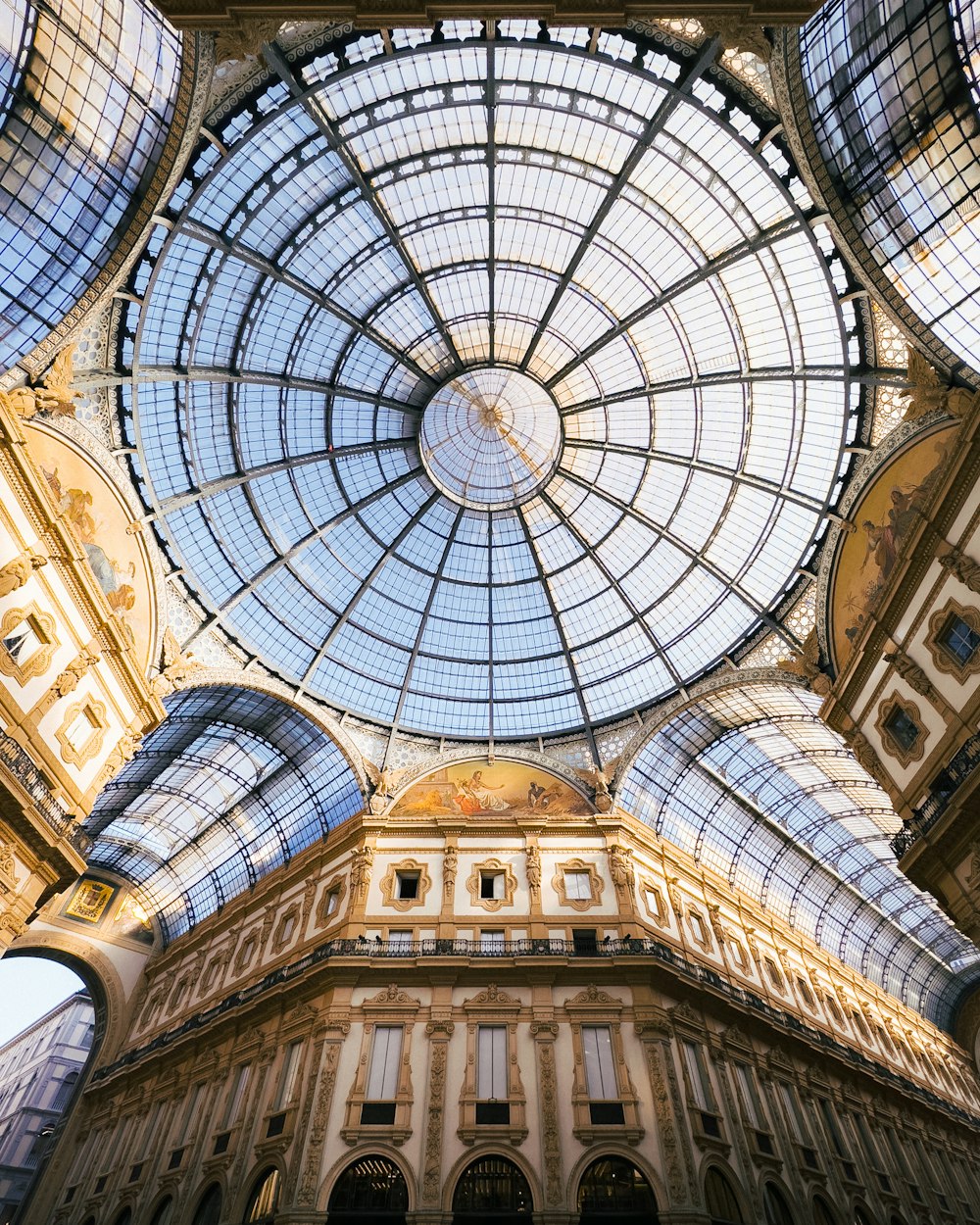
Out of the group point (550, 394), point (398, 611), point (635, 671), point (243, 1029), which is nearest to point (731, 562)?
point (635, 671)

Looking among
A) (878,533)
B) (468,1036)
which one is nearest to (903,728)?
(878,533)

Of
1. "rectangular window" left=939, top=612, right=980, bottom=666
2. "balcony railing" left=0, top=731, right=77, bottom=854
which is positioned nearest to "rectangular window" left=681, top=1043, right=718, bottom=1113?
"rectangular window" left=939, top=612, right=980, bottom=666

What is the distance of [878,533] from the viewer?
29.1 metres

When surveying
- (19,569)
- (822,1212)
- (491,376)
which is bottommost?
(822,1212)

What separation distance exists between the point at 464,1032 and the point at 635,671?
19.7 meters

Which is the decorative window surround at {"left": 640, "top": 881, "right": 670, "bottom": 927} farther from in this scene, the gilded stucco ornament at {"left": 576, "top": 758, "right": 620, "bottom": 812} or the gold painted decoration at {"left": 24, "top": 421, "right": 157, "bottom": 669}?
the gold painted decoration at {"left": 24, "top": 421, "right": 157, "bottom": 669}

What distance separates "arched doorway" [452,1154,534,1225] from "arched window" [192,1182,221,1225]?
9975mm

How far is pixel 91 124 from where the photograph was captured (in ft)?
72.0

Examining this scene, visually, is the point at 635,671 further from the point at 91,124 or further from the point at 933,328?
the point at 91,124

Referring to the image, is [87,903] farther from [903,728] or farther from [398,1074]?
[903,728]

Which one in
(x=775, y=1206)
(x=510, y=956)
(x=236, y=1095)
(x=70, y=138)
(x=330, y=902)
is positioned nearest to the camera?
(x=70, y=138)

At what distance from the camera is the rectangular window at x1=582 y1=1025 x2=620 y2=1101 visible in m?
27.0

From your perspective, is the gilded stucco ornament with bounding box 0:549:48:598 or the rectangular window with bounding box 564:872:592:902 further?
the rectangular window with bounding box 564:872:592:902

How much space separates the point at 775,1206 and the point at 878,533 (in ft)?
82.7
